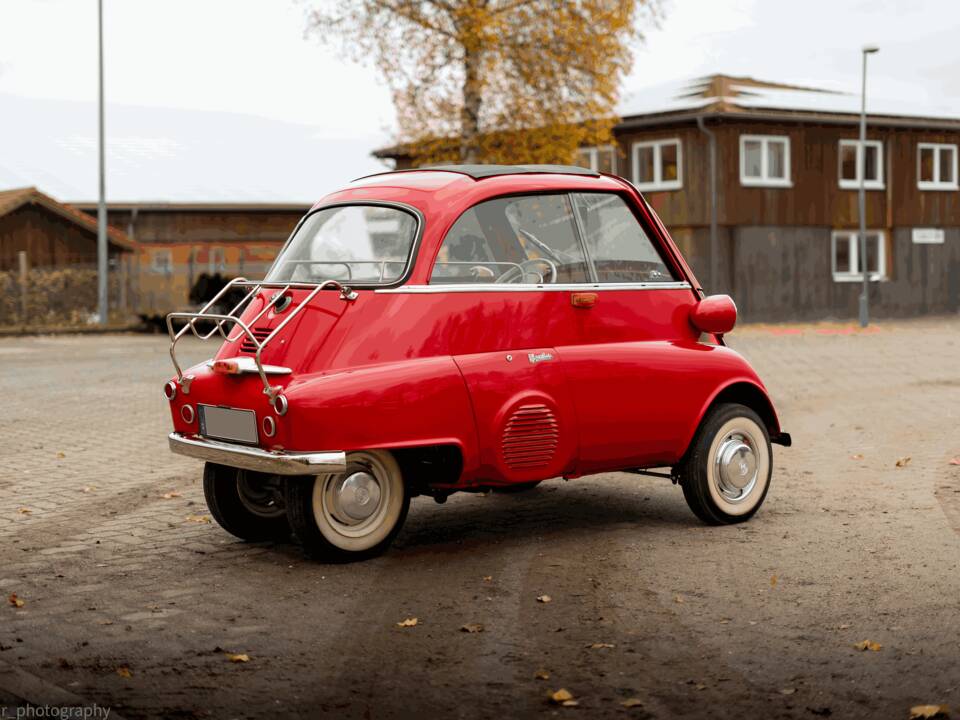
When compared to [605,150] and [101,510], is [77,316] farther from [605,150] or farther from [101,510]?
[101,510]

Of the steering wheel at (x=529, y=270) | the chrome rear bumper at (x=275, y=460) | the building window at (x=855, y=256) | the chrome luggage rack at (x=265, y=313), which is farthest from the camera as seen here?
the building window at (x=855, y=256)

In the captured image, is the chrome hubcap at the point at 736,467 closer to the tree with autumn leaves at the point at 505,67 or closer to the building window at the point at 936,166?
the tree with autumn leaves at the point at 505,67

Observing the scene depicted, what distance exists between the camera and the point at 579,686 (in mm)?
5164

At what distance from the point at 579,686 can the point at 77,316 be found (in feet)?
111

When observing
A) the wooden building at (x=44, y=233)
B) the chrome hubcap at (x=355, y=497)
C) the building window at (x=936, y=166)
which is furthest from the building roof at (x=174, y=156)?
the chrome hubcap at (x=355, y=497)

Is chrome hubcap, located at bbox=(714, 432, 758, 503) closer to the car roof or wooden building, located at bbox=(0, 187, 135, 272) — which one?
the car roof

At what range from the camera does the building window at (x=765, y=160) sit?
42.2 metres

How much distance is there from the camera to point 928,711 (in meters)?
4.82

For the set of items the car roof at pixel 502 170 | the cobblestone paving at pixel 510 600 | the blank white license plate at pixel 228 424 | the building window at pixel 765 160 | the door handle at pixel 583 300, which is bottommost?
the cobblestone paving at pixel 510 600

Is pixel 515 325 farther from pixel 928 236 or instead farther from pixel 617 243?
pixel 928 236

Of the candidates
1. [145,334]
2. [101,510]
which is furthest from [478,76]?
[101,510]

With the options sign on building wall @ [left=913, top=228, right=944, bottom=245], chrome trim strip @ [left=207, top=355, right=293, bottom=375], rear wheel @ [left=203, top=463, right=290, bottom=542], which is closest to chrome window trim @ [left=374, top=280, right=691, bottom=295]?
chrome trim strip @ [left=207, top=355, right=293, bottom=375]

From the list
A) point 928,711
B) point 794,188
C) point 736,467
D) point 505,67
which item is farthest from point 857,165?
point 928,711

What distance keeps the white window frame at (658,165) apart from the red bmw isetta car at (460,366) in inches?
1354
